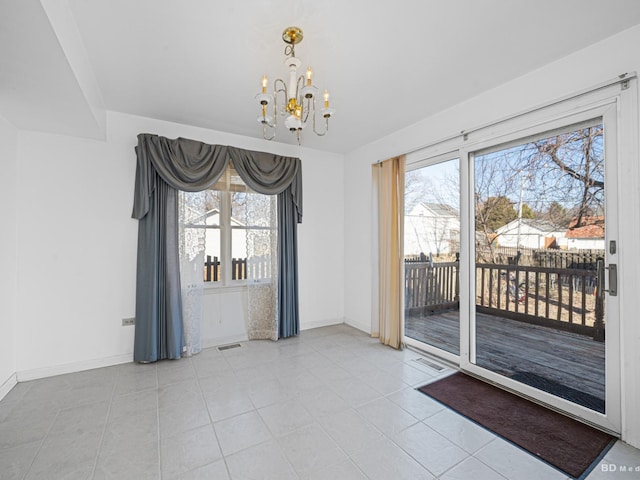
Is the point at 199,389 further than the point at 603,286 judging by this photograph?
Yes

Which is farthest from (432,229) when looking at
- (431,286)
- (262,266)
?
(262,266)

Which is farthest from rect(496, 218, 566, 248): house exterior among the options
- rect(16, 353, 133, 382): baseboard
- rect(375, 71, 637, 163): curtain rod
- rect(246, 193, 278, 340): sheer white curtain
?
rect(16, 353, 133, 382): baseboard

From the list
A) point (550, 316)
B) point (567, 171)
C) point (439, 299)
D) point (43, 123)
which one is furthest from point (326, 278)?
point (43, 123)

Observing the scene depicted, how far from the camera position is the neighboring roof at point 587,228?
2066mm

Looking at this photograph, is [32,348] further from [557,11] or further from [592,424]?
[557,11]

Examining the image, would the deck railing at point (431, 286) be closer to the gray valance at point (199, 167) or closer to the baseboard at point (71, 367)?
the gray valance at point (199, 167)

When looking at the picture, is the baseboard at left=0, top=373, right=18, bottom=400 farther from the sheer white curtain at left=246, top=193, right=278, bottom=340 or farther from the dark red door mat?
the dark red door mat

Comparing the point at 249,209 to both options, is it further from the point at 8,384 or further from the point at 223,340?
the point at 8,384

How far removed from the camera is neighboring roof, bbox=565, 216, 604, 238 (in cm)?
207

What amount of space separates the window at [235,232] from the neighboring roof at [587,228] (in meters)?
3.08

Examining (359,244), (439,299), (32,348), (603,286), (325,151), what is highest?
(325,151)

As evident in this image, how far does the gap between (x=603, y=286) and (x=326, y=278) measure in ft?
10.2

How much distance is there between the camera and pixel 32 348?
2.75 m

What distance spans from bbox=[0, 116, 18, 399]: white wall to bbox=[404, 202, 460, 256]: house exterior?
3.95m
